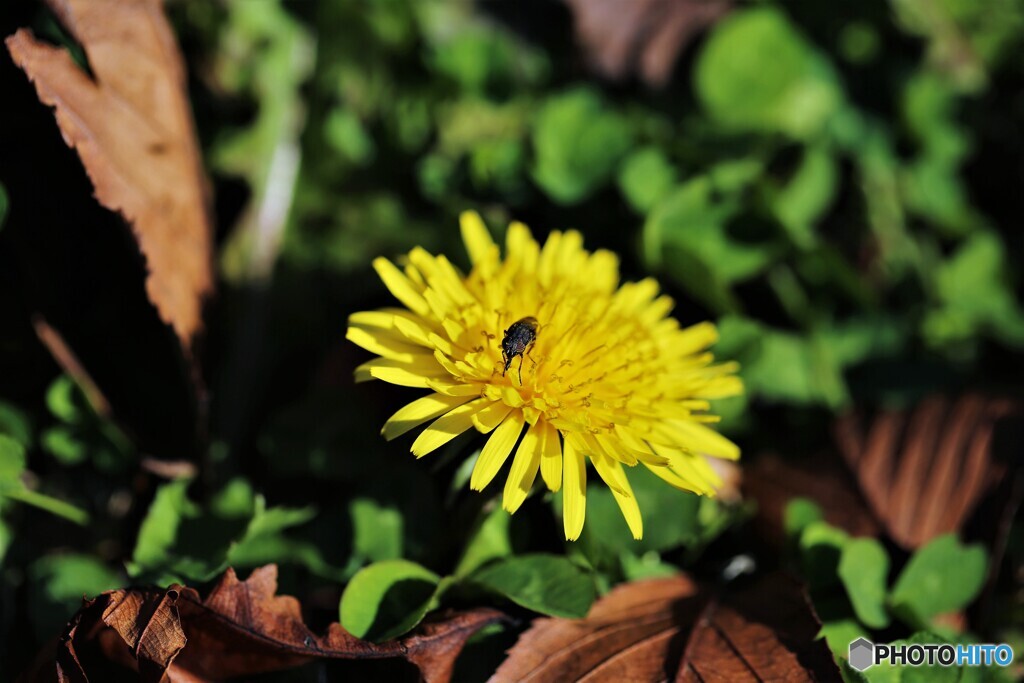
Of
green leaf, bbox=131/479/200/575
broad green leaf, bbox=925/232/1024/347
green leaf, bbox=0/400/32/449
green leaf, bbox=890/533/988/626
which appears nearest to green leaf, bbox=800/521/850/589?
green leaf, bbox=890/533/988/626

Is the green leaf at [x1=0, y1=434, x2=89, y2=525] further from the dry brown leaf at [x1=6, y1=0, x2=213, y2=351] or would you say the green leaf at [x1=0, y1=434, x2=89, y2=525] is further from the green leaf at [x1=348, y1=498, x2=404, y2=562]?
the green leaf at [x1=348, y1=498, x2=404, y2=562]

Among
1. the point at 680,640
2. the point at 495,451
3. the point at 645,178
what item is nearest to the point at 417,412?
the point at 495,451

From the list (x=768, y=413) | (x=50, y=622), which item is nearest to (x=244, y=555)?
(x=50, y=622)

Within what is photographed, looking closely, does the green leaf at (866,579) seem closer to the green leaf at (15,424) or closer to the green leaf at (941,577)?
the green leaf at (941,577)

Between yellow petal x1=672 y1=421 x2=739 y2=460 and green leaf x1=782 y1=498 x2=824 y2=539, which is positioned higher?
yellow petal x1=672 y1=421 x2=739 y2=460

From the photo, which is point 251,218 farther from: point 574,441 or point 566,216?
point 574,441

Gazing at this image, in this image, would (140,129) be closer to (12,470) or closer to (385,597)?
(12,470)
